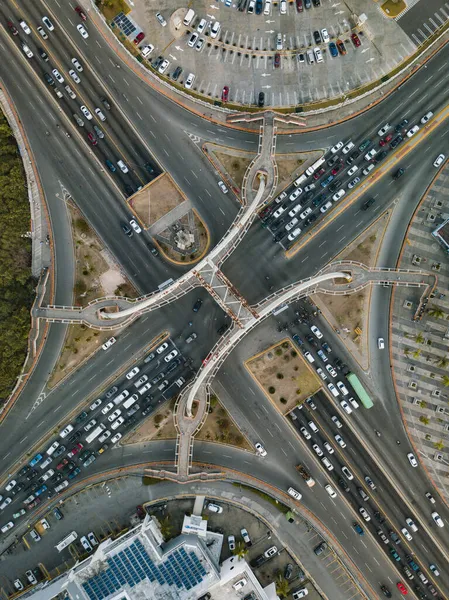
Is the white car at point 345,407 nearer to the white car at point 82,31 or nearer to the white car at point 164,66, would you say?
the white car at point 164,66

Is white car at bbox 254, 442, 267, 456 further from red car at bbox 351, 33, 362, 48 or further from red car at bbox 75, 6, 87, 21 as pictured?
red car at bbox 75, 6, 87, 21

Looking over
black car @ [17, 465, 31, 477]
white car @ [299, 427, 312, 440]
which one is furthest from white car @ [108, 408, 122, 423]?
white car @ [299, 427, 312, 440]

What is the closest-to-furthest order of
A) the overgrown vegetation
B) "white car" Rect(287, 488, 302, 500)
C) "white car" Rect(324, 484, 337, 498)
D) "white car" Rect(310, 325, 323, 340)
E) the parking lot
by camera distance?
1. the overgrown vegetation
2. "white car" Rect(287, 488, 302, 500)
3. the parking lot
4. "white car" Rect(324, 484, 337, 498)
5. "white car" Rect(310, 325, 323, 340)

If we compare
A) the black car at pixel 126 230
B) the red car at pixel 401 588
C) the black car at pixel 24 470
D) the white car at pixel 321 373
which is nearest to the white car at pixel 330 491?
the white car at pixel 321 373

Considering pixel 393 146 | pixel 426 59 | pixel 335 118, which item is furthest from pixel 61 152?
pixel 426 59

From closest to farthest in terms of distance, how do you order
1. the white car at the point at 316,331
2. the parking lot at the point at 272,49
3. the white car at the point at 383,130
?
the parking lot at the point at 272,49, the white car at the point at 383,130, the white car at the point at 316,331

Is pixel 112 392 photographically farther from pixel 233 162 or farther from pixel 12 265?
pixel 233 162
